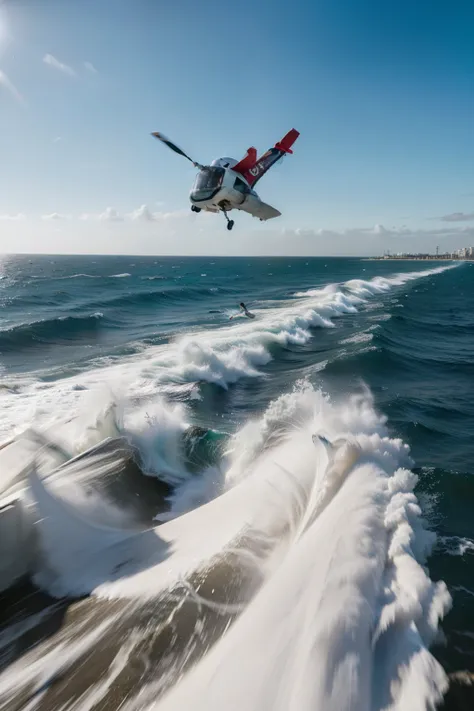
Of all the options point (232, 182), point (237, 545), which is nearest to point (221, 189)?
point (232, 182)

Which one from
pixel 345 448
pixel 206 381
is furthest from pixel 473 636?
pixel 206 381

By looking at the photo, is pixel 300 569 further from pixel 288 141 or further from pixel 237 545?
pixel 288 141

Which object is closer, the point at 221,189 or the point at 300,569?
the point at 300,569

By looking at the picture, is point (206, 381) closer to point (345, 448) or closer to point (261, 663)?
point (345, 448)

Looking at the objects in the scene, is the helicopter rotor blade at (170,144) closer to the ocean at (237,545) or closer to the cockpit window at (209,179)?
the cockpit window at (209,179)

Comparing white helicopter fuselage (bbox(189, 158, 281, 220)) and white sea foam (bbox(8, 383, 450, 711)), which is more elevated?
white helicopter fuselage (bbox(189, 158, 281, 220))

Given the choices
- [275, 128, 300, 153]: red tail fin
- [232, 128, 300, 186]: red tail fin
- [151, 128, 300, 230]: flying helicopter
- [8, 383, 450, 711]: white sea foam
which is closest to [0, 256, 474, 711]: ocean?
[8, 383, 450, 711]: white sea foam

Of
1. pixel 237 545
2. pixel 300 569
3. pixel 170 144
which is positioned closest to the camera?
pixel 300 569

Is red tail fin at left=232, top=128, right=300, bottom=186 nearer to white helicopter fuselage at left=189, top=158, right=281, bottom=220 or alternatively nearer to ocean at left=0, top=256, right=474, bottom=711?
white helicopter fuselage at left=189, top=158, right=281, bottom=220
